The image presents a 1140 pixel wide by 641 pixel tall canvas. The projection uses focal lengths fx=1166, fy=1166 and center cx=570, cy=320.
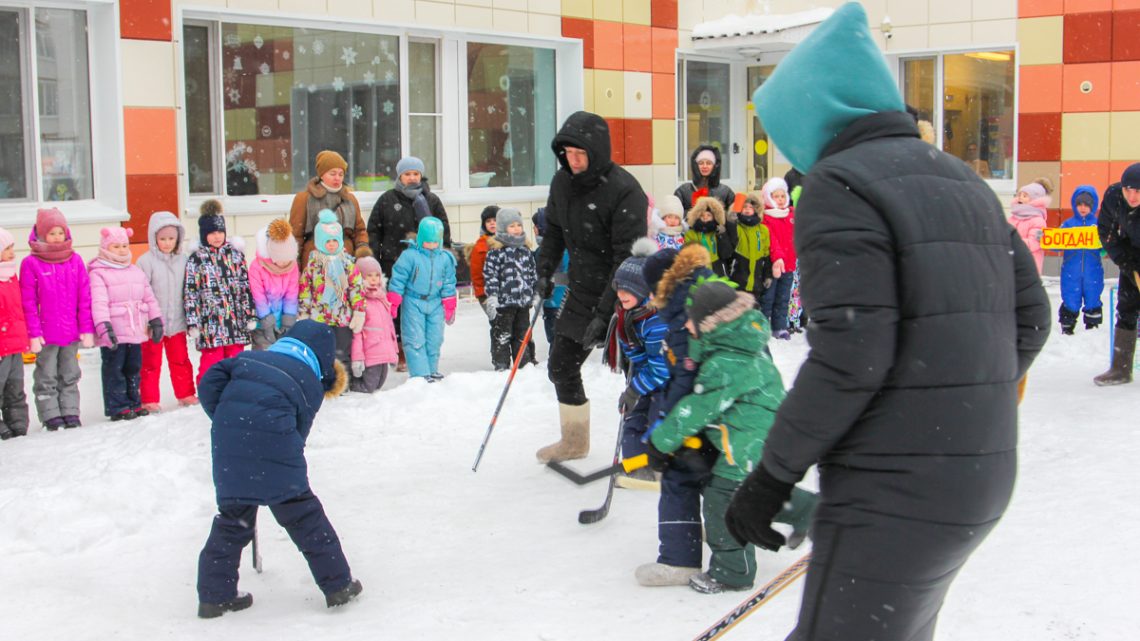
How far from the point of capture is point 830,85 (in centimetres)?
240

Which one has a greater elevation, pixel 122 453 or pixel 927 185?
pixel 927 185

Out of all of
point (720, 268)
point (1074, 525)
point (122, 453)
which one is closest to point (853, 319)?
point (1074, 525)

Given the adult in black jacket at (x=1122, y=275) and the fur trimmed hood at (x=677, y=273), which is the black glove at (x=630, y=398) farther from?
the adult in black jacket at (x=1122, y=275)

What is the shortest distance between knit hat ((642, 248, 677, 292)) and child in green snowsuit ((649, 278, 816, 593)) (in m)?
0.54

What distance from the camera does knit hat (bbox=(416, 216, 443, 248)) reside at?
8984 mm

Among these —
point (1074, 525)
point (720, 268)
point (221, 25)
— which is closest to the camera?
point (1074, 525)

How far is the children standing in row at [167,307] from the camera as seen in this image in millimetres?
8195

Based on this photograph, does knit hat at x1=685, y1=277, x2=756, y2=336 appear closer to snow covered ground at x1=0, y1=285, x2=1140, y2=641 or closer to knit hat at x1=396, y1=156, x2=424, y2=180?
snow covered ground at x1=0, y1=285, x2=1140, y2=641

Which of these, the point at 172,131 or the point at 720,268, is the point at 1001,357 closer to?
the point at 720,268

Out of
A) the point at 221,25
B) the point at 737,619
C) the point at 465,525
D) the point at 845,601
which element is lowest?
the point at 465,525

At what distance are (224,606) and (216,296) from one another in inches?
165

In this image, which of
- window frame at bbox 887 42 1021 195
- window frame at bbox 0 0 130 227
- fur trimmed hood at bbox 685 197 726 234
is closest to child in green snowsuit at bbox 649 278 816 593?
fur trimmed hood at bbox 685 197 726 234

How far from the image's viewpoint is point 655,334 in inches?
209

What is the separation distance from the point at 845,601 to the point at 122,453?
5.30m
